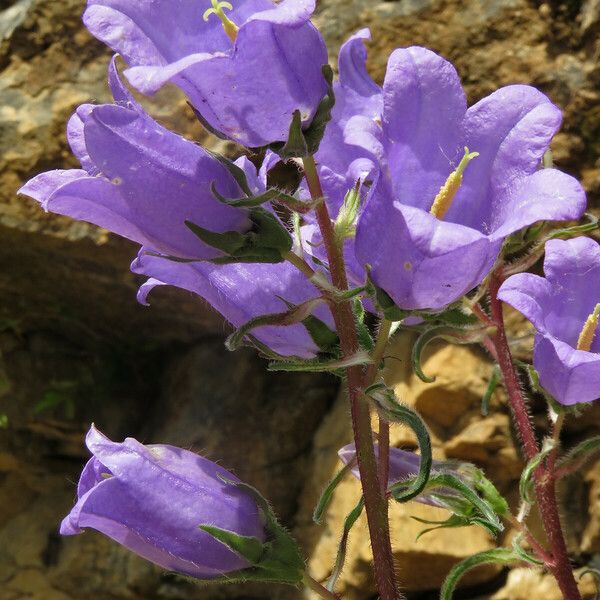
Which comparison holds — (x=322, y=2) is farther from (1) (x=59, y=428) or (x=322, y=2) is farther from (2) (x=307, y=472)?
(1) (x=59, y=428)

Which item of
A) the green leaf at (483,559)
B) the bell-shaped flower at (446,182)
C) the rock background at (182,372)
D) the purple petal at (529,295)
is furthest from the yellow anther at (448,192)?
the rock background at (182,372)

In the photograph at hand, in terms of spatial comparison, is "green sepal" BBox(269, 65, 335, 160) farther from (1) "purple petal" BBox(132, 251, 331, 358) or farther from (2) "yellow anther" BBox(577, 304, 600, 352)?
(2) "yellow anther" BBox(577, 304, 600, 352)

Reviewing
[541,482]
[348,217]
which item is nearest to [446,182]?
[348,217]

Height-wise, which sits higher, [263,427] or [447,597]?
[447,597]

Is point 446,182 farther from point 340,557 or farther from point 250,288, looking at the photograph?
point 340,557

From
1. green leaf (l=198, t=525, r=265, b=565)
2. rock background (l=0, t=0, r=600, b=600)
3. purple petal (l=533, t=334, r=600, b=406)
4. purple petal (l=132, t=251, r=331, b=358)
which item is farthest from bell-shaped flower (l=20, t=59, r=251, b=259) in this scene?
rock background (l=0, t=0, r=600, b=600)

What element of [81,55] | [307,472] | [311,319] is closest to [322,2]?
[81,55]
